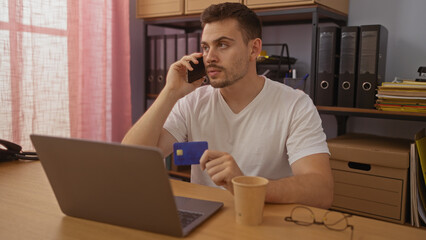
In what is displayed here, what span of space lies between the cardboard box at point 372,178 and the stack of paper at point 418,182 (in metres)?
0.03

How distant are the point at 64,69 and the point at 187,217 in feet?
5.13

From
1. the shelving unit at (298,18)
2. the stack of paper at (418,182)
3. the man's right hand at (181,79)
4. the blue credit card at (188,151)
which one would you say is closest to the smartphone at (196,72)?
the man's right hand at (181,79)

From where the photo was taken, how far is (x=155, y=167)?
0.66 m

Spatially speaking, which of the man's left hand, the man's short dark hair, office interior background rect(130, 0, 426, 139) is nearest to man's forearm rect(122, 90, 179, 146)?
the man's short dark hair

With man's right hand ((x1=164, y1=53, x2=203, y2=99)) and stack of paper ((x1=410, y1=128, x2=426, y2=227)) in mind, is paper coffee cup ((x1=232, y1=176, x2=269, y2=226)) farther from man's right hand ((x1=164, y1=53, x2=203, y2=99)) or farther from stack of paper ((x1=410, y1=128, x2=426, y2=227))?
stack of paper ((x1=410, y1=128, x2=426, y2=227))

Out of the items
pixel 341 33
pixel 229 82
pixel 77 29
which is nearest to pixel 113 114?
pixel 77 29

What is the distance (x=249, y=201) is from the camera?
2.56 feet

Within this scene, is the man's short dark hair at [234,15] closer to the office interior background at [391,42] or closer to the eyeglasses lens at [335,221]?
the eyeglasses lens at [335,221]

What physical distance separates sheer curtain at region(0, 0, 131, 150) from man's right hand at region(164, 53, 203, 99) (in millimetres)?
911

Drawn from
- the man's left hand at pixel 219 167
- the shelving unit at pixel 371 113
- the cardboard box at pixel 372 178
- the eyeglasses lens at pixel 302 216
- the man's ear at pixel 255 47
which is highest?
the man's ear at pixel 255 47

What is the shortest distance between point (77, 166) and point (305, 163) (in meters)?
0.69

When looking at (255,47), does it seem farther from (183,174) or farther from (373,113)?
(183,174)

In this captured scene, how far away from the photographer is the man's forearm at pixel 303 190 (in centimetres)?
94

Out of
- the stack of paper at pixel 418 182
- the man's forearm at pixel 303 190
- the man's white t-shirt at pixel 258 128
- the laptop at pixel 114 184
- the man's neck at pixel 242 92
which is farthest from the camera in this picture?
the stack of paper at pixel 418 182
